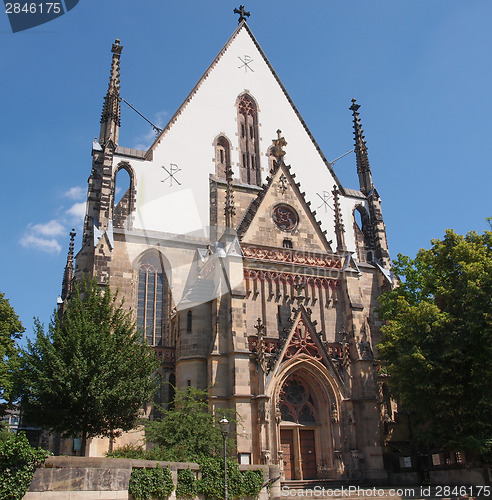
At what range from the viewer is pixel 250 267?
27.4 m

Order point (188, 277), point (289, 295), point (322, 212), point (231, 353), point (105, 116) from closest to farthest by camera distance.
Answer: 1. point (231, 353)
2. point (289, 295)
3. point (188, 277)
4. point (105, 116)
5. point (322, 212)

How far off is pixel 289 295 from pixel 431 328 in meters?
7.86

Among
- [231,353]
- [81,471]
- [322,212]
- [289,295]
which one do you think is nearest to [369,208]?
[322,212]

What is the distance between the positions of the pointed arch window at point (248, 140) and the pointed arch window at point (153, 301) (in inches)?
356

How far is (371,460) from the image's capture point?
79.9ft

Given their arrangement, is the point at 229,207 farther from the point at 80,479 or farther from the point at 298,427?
the point at 80,479

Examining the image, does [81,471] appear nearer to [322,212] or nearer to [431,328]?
[431,328]

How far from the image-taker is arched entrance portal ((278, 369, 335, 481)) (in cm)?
2452

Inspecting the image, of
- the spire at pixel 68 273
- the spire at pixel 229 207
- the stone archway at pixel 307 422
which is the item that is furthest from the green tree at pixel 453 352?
the spire at pixel 68 273

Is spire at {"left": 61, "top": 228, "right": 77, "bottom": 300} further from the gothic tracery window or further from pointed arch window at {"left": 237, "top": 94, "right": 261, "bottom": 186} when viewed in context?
the gothic tracery window

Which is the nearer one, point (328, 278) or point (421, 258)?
point (421, 258)

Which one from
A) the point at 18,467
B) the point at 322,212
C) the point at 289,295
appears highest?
the point at 322,212

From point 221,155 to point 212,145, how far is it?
903mm

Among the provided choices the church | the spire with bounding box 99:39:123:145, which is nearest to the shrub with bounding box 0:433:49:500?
the church
